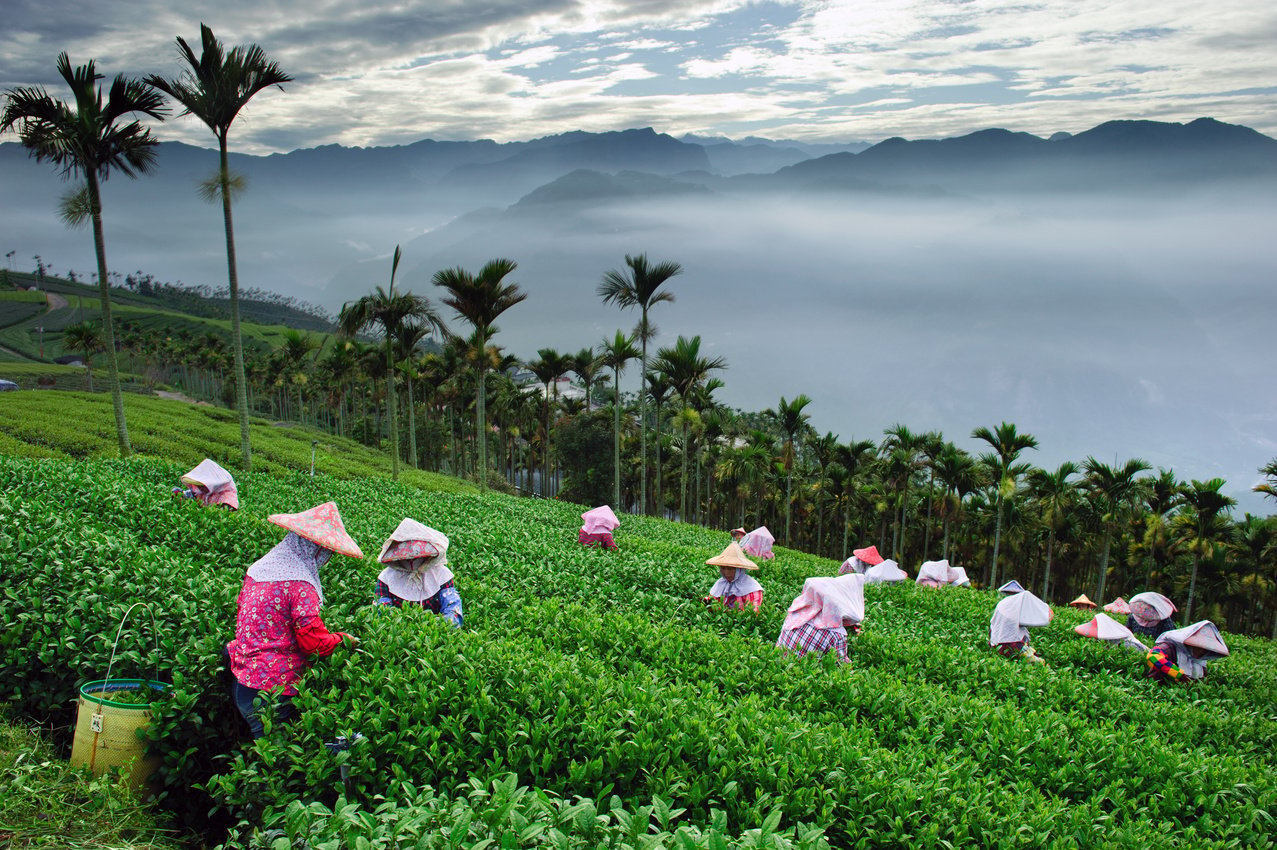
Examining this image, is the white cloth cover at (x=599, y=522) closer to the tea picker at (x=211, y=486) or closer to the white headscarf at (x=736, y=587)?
the white headscarf at (x=736, y=587)

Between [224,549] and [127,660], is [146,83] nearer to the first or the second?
[224,549]

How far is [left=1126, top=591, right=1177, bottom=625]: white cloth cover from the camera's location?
10.8m

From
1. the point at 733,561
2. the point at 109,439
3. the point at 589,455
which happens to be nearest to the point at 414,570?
the point at 733,561

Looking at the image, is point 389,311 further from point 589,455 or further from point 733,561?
point 589,455

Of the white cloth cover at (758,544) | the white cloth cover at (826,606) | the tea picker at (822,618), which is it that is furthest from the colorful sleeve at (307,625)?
the white cloth cover at (758,544)

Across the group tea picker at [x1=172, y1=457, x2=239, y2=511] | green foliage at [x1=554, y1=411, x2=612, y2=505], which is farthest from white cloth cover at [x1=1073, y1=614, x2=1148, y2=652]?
green foliage at [x1=554, y1=411, x2=612, y2=505]

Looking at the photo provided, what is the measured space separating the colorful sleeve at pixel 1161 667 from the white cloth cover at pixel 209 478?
13.4 metres

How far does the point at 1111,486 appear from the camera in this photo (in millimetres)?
34125

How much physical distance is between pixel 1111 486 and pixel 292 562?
38.3 m

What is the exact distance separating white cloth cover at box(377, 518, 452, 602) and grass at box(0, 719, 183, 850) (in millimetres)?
2640

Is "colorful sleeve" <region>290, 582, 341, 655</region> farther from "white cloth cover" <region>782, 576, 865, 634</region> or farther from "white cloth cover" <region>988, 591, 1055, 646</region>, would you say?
"white cloth cover" <region>988, 591, 1055, 646</region>

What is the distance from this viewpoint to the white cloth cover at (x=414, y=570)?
6.88 metres

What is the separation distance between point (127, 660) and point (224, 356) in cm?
9523

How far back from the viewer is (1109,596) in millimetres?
53188
